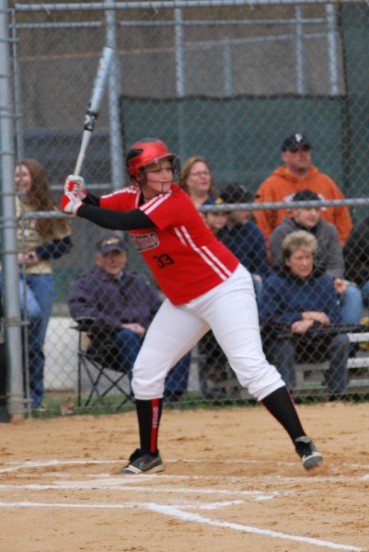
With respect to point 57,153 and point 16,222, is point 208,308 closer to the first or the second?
point 16,222

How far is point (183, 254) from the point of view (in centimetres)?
600

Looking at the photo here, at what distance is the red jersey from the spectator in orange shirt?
9.57 ft

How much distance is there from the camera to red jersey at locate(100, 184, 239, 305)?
5.95 meters

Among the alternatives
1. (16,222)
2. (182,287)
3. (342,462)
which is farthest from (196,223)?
(16,222)

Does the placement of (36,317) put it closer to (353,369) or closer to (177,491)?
(353,369)

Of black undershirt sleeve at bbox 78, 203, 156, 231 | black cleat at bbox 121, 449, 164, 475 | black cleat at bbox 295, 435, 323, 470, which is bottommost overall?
black cleat at bbox 121, 449, 164, 475

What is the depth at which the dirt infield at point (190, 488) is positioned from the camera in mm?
4211

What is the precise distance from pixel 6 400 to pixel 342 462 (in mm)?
3215

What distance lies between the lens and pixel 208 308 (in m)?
6.00

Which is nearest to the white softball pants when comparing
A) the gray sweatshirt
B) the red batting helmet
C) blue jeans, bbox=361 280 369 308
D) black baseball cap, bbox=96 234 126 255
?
the red batting helmet

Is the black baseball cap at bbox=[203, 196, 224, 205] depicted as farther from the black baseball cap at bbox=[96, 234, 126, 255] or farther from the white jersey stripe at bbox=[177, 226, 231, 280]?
the white jersey stripe at bbox=[177, 226, 231, 280]

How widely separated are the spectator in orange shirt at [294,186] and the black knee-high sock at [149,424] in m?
3.11

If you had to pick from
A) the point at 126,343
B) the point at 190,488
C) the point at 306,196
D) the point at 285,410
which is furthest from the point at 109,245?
the point at 190,488

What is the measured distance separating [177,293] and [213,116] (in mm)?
4889
